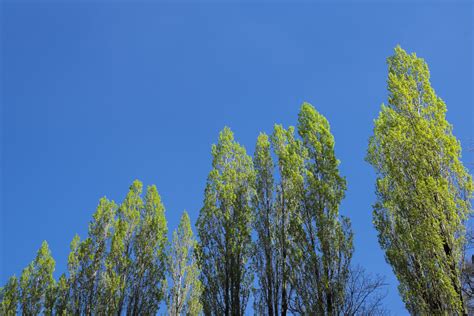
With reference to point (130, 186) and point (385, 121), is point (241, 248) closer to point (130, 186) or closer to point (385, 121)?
point (385, 121)

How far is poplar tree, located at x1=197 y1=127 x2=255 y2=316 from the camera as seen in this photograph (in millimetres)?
12908

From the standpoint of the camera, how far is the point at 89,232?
59.6ft

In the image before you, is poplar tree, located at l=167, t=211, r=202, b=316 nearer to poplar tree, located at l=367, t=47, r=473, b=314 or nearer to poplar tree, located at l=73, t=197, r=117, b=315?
poplar tree, located at l=73, t=197, r=117, b=315

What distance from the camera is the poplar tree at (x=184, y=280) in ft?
61.9

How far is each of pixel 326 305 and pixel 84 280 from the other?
1049 cm

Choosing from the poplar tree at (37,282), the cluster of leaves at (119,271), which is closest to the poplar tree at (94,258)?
the cluster of leaves at (119,271)

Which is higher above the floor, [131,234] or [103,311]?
[131,234]

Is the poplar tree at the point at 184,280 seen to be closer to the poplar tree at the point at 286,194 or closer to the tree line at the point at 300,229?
the tree line at the point at 300,229

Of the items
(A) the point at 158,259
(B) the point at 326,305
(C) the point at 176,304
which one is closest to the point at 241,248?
(B) the point at 326,305

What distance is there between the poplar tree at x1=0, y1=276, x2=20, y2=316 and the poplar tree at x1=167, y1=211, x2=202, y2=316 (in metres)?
7.60

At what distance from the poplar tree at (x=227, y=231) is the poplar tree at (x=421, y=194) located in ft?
14.4

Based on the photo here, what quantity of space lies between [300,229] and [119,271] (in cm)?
779

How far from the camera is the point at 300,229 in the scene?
12117 millimetres

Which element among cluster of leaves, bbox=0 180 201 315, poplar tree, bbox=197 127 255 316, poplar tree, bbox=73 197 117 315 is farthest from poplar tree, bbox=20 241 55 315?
poplar tree, bbox=197 127 255 316
